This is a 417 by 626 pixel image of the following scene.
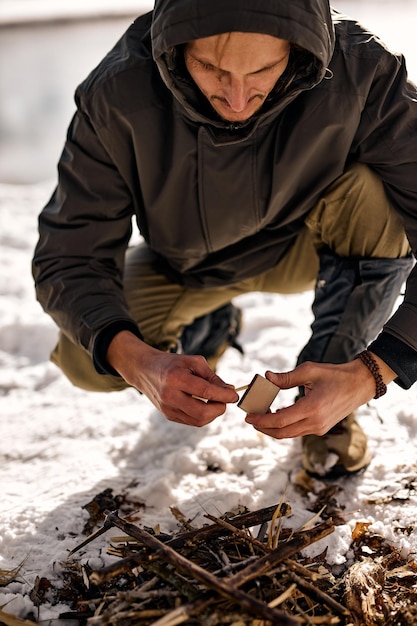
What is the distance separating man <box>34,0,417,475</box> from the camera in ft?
5.06

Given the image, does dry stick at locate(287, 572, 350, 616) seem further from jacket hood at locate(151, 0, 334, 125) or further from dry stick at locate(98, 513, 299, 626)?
jacket hood at locate(151, 0, 334, 125)

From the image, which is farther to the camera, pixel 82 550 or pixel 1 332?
pixel 1 332

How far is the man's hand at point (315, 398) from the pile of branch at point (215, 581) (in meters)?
0.19

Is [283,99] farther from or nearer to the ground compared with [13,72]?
farther from the ground

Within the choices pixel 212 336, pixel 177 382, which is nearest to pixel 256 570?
pixel 177 382

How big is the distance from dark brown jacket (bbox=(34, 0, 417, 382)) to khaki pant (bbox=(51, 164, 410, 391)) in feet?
0.15

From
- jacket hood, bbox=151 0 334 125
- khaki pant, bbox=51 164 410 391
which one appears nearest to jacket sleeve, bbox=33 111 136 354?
khaki pant, bbox=51 164 410 391

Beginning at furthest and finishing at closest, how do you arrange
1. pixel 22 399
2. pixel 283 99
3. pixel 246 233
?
pixel 22 399 → pixel 246 233 → pixel 283 99

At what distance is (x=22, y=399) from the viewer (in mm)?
2562

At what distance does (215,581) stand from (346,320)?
83 cm

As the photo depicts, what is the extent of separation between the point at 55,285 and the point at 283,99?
2.44 feet

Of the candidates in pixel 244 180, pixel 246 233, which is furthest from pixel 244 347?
pixel 244 180

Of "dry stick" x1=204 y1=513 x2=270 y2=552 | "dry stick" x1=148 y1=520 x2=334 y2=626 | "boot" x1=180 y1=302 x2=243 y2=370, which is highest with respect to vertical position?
"dry stick" x1=148 y1=520 x2=334 y2=626

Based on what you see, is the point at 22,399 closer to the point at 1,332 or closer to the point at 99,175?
the point at 1,332
